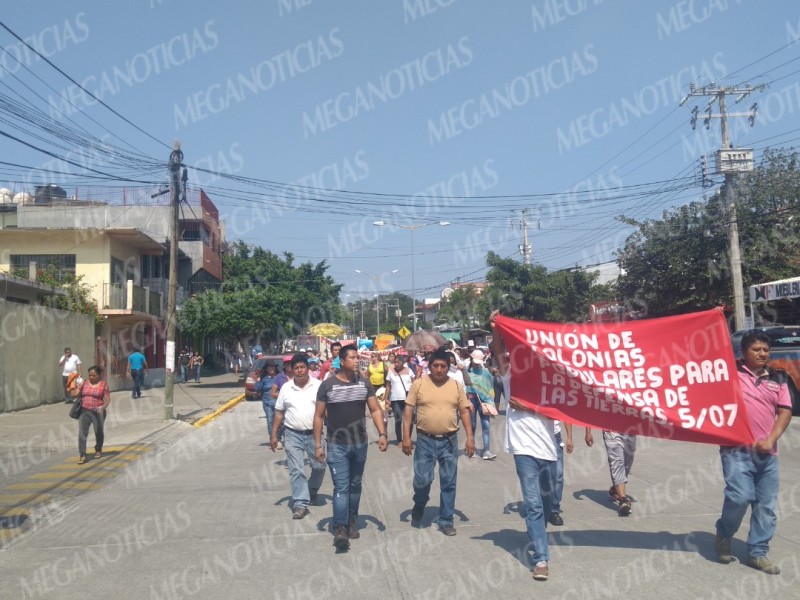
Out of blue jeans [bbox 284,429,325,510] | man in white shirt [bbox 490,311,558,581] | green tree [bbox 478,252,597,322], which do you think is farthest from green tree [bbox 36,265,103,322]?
man in white shirt [bbox 490,311,558,581]

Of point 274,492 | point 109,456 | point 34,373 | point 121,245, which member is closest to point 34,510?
point 274,492

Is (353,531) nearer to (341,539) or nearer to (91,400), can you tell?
(341,539)

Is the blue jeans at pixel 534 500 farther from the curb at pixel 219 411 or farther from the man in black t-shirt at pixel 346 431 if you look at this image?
the curb at pixel 219 411

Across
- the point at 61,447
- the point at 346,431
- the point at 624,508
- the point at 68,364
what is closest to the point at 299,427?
the point at 346,431

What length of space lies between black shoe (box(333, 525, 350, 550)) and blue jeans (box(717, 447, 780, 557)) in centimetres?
299

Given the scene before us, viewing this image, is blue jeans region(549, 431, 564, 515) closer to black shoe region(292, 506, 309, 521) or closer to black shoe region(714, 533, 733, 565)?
black shoe region(714, 533, 733, 565)

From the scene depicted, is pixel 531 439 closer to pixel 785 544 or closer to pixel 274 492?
pixel 785 544

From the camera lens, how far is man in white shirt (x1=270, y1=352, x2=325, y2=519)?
8.05 meters

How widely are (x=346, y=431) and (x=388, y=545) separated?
1.05m

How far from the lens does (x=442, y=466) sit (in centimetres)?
723

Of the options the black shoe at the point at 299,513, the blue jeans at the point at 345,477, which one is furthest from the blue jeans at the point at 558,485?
the black shoe at the point at 299,513

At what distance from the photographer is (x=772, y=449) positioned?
5844mm

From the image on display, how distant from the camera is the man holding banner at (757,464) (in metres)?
5.80

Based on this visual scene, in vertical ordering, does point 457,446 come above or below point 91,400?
below
